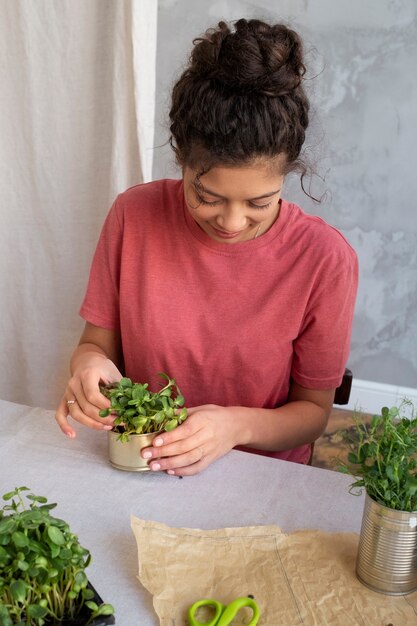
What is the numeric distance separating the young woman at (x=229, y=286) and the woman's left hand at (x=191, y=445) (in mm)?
13

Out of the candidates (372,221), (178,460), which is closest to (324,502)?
(178,460)

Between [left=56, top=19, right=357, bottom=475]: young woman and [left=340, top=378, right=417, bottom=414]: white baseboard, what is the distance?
1509mm

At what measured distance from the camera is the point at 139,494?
3.54 ft

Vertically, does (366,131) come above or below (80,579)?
above

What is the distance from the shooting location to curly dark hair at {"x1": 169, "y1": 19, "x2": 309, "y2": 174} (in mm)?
1172

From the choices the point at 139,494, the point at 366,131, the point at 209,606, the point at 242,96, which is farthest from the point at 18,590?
the point at 366,131

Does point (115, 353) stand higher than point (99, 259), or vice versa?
point (99, 259)

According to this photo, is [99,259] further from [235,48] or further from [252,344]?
[235,48]

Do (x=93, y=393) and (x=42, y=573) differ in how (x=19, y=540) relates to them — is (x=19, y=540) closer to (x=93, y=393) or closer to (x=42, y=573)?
(x=42, y=573)

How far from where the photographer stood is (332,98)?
2.66 meters

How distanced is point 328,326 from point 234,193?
16.0 inches

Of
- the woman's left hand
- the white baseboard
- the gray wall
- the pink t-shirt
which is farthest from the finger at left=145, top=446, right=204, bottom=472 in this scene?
the white baseboard

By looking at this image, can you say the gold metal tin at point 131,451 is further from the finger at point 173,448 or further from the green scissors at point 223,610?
the green scissors at point 223,610

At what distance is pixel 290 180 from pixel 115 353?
146cm
